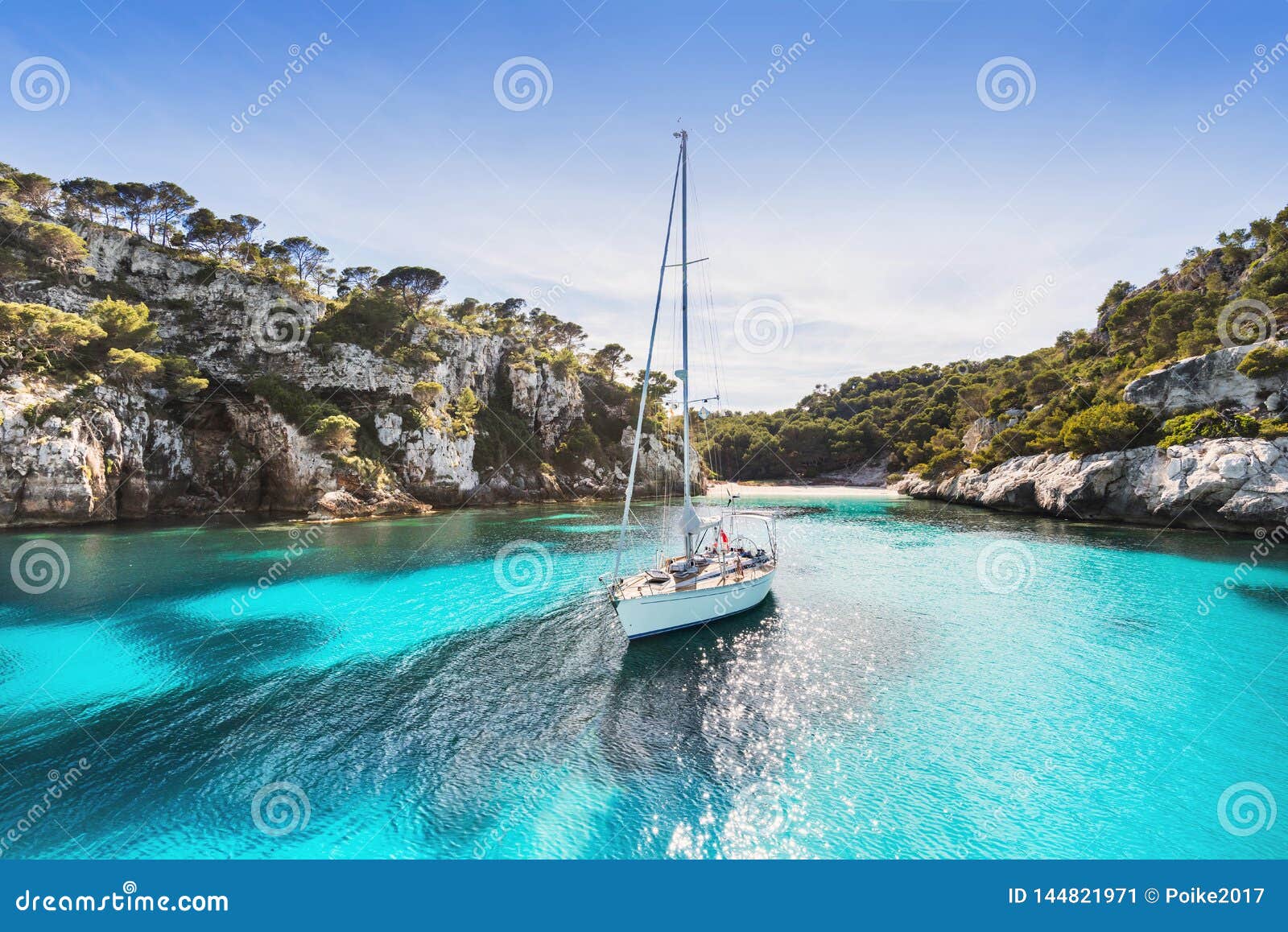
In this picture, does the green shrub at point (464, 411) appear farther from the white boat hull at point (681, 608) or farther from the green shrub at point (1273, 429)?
the green shrub at point (1273, 429)

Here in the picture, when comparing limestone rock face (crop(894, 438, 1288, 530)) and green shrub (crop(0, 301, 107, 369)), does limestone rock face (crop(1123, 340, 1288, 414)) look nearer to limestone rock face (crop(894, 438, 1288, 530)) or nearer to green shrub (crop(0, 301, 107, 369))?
limestone rock face (crop(894, 438, 1288, 530))

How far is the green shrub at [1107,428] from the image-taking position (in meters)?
39.3

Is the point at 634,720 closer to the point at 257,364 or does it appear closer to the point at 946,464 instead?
the point at 257,364

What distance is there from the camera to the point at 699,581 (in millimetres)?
17656

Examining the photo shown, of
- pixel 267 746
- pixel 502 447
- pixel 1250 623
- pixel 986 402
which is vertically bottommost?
pixel 267 746

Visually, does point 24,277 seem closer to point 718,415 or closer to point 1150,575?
point 1150,575

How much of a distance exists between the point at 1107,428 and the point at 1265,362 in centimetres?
880

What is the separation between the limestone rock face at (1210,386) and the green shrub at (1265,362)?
451mm

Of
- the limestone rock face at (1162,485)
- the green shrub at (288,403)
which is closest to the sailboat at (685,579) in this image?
the limestone rock face at (1162,485)

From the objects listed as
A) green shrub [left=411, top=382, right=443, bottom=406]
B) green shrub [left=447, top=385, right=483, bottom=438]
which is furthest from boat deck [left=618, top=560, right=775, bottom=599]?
green shrub [left=447, top=385, right=483, bottom=438]

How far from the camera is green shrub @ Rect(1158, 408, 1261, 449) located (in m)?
33.2

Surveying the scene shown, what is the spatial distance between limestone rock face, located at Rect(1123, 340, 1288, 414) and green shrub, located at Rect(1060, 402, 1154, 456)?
134 cm
